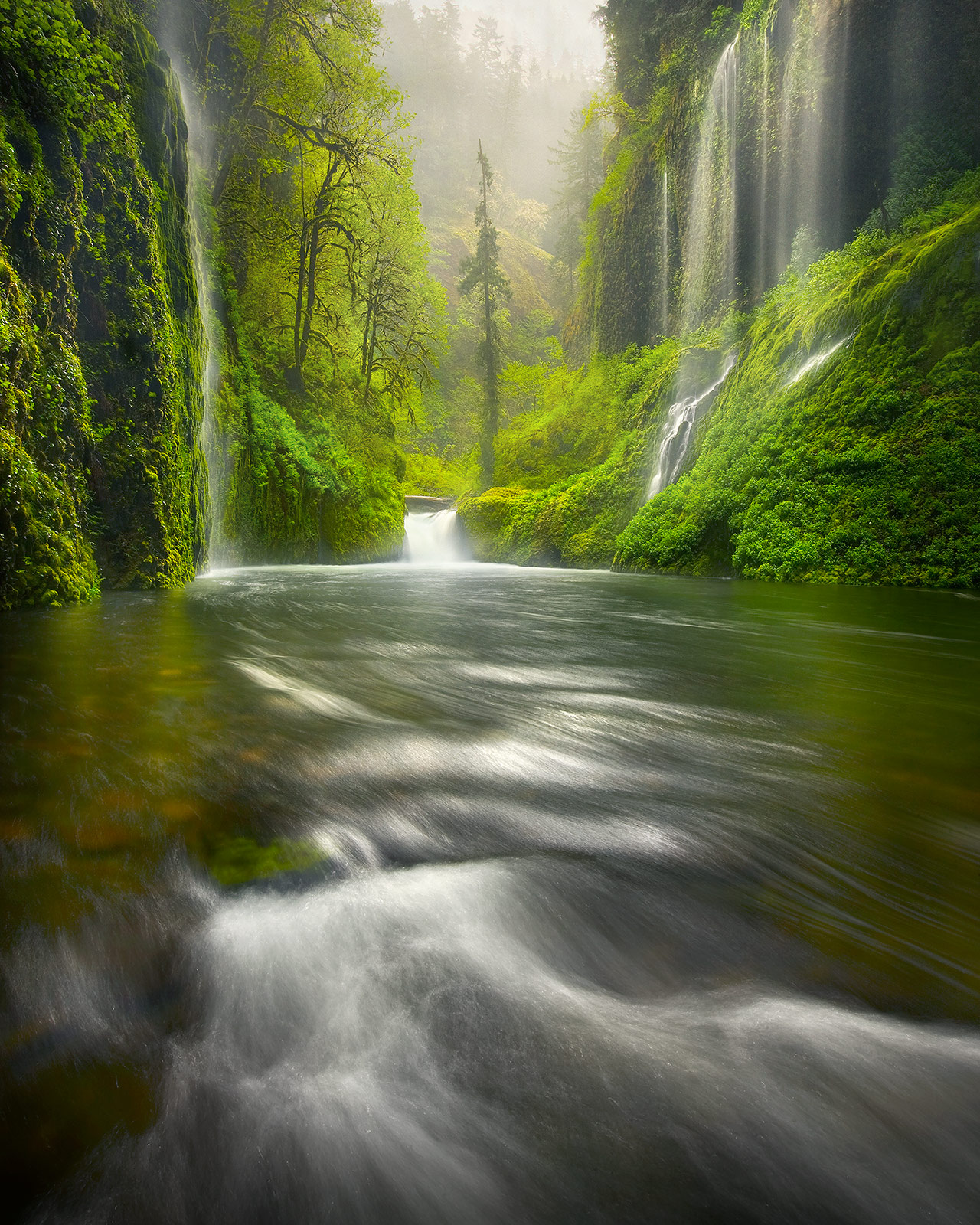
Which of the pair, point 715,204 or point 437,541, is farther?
point 437,541

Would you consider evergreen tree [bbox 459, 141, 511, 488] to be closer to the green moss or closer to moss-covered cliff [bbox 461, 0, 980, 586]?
moss-covered cliff [bbox 461, 0, 980, 586]

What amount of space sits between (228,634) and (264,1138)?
433 centimetres

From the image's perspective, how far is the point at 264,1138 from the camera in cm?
88

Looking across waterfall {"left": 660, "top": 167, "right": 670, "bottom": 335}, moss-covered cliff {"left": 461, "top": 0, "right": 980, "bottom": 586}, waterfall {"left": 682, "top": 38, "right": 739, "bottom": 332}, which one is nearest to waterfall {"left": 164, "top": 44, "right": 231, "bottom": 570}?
moss-covered cliff {"left": 461, "top": 0, "right": 980, "bottom": 586}

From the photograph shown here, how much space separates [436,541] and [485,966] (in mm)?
21090

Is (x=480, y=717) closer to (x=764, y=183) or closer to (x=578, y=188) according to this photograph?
(x=764, y=183)

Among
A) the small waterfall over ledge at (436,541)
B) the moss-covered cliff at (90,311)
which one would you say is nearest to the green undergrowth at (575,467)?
the small waterfall over ledge at (436,541)

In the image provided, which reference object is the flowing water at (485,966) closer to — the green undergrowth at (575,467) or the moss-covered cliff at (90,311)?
the moss-covered cliff at (90,311)

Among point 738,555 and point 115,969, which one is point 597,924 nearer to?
point 115,969

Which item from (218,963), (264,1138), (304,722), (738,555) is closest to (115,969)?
(218,963)

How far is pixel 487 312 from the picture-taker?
2611cm

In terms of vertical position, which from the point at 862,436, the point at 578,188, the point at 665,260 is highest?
the point at 578,188

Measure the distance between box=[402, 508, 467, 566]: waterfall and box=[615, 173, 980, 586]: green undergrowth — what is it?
954 centimetres

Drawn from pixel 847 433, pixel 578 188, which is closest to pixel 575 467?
pixel 847 433
